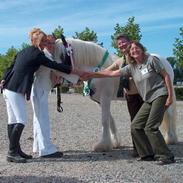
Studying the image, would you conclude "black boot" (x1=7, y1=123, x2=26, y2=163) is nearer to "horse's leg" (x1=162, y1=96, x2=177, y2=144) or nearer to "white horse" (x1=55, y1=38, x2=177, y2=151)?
"white horse" (x1=55, y1=38, x2=177, y2=151)

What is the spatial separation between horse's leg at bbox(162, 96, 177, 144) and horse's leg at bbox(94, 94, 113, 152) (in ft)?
4.20

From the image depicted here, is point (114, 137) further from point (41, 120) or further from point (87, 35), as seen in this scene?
point (87, 35)

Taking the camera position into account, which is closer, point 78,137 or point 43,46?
point 43,46

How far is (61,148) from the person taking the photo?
7.50m

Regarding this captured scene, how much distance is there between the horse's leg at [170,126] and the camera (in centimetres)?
779

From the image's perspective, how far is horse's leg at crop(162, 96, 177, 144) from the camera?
779 centimetres

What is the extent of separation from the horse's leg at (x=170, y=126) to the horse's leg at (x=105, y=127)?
4.20 feet

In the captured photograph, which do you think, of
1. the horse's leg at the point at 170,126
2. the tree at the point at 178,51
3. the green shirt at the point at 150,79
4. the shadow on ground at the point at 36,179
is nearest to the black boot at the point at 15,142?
the shadow on ground at the point at 36,179

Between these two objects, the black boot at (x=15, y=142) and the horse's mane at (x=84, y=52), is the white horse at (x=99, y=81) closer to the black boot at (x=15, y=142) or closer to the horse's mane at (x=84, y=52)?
the horse's mane at (x=84, y=52)

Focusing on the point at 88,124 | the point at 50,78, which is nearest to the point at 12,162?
the point at 50,78

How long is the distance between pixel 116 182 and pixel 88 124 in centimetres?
629

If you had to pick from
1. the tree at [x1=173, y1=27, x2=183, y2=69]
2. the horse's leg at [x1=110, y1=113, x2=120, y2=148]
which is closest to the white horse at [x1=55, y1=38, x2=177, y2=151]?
the horse's leg at [x1=110, y1=113, x2=120, y2=148]

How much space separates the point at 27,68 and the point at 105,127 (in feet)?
5.50

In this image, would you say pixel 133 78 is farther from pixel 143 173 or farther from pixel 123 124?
→ pixel 123 124
